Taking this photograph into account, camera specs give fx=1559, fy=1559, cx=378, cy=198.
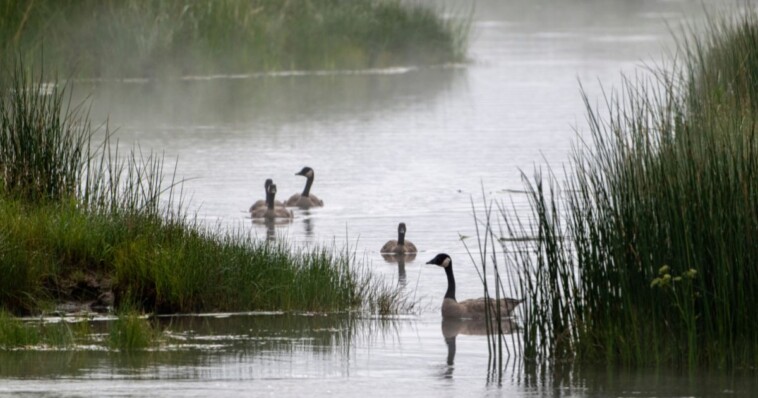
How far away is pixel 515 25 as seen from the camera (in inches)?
2418

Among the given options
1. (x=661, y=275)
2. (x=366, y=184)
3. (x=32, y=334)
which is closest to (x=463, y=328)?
(x=661, y=275)

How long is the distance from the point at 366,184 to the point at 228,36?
14116 millimetres

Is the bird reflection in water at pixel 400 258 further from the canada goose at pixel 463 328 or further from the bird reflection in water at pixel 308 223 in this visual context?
the canada goose at pixel 463 328

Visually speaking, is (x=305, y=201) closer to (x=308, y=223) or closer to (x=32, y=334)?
(x=308, y=223)

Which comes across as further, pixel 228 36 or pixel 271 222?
pixel 228 36

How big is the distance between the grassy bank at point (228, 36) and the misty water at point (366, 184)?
0.45 metres

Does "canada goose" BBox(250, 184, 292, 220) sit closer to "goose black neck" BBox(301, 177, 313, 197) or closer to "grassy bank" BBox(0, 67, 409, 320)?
"goose black neck" BBox(301, 177, 313, 197)

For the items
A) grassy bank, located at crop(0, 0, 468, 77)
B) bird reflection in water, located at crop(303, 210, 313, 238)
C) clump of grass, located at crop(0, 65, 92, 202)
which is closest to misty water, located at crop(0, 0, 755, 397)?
bird reflection in water, located at crop(303, 210, 313, 238)

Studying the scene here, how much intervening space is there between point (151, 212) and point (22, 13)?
548 inches

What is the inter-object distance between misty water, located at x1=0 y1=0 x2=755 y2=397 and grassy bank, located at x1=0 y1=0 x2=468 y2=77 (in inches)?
17.8

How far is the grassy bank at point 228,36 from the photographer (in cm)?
2852

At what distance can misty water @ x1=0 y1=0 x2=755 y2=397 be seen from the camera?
26.4 feet

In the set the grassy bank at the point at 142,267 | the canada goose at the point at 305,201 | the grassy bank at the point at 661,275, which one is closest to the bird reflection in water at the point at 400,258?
the grassy bank at the point at 142,267

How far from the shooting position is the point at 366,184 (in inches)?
778
